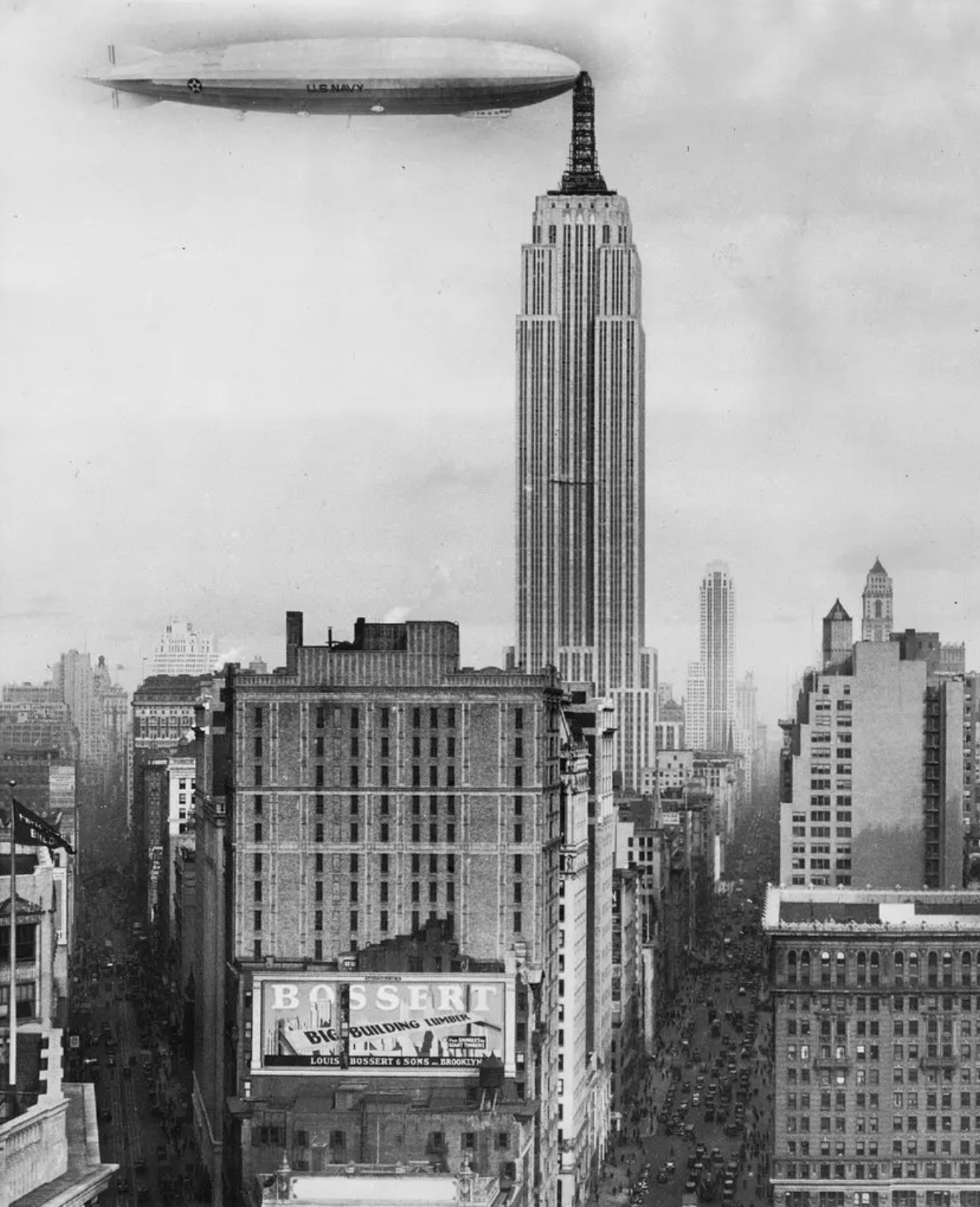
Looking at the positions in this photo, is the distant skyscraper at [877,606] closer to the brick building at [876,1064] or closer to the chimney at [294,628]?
the brick building at [876,1064]

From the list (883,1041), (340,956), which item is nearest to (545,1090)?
(340,956)

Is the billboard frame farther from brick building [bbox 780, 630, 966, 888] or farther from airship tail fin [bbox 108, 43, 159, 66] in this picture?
brick building [bbox 780, 630, 966, 888]

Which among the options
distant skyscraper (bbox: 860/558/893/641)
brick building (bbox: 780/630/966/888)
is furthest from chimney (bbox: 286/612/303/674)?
brick building (bbox: 780/630/966/888)

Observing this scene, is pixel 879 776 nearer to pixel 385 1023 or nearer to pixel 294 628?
pixel 294 628

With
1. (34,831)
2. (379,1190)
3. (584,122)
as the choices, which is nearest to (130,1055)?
(34,831)

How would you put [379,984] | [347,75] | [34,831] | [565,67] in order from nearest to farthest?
[34,831], [347,75], [379,984], [565,67]

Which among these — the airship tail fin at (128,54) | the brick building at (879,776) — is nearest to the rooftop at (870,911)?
the brick building at (879,776)
